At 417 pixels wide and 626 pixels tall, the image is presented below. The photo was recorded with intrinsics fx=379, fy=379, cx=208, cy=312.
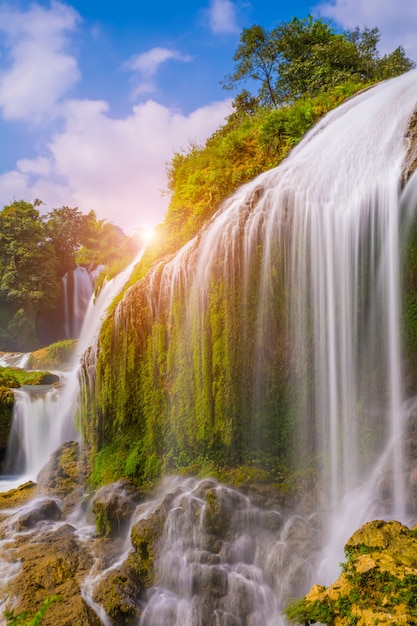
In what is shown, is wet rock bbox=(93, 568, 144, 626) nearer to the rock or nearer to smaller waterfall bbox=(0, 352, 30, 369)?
the rock

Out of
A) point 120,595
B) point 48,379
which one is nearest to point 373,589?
point 120,595

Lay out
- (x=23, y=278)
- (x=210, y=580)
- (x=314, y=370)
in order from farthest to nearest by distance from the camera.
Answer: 1. (x=23, y=278)
2. (x=314, y=370)
3. (x=210, y=580)

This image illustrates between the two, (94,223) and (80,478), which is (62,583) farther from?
(94,223)

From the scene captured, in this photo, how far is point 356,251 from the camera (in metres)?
6.54

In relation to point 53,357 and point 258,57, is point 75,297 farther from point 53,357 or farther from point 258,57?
point 258,57

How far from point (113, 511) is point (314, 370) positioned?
441 centimetres

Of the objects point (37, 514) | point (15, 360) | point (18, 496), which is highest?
point (15, 360)

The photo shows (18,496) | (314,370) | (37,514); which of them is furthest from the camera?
(18,496)

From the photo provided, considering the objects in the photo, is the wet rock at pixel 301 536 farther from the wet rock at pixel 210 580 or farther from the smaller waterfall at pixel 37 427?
the smaller waterfall at pixel 37 427

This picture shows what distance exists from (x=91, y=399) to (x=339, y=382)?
572cm

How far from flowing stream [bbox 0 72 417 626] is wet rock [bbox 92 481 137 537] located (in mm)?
223

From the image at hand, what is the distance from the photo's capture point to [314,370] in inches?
263

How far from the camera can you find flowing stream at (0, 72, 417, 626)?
514 centimetres

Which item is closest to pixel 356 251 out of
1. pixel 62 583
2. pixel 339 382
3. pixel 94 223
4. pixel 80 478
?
pixel 339 382
